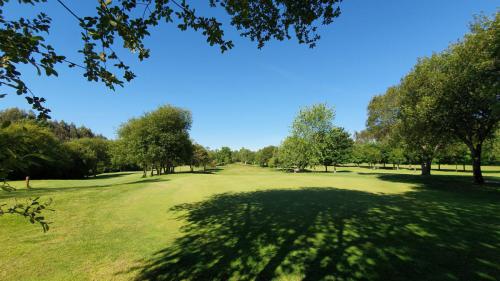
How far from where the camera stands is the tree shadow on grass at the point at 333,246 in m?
5.35

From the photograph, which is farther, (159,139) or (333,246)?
(159,139)

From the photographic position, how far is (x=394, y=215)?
10.1 m

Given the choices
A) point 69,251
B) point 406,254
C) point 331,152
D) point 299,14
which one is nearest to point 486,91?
point 406,254

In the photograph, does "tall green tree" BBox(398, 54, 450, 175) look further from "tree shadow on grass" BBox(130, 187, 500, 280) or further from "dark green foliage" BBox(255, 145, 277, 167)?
"dark green foliage" BBox(255, 145, 277, 167)

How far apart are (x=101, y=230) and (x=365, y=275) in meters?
9.00

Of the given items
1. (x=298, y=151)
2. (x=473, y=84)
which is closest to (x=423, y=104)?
(x=473, y=84)

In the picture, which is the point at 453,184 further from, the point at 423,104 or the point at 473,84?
the point at 473,84

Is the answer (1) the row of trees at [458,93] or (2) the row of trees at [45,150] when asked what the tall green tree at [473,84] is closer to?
(1) the row of trees at [458,93]

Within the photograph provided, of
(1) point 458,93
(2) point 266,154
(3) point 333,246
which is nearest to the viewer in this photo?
(3) point 333,246

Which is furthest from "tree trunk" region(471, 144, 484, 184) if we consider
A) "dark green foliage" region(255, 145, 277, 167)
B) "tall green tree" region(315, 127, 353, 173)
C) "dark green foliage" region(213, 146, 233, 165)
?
"dark green foliage" region(213, 146, 233, 165)

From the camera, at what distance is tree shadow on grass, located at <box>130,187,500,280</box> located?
535 cm

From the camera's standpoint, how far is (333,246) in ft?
22.1

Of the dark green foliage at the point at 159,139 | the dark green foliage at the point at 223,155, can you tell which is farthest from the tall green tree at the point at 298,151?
the dark green foliage at the point at 223,155

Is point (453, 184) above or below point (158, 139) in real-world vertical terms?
below
